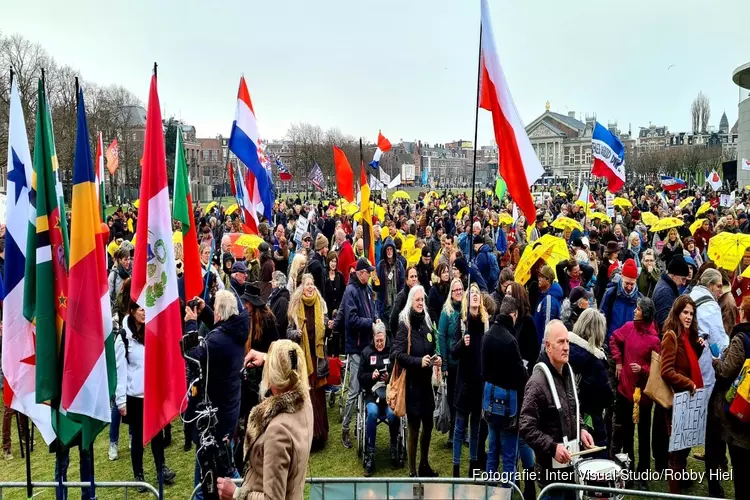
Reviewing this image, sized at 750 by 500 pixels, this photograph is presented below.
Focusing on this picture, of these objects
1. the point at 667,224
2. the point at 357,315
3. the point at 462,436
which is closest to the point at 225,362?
the point at 357,315

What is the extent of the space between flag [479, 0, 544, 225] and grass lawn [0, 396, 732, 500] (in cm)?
314

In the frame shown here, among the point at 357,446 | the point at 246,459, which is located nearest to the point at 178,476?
the point at 357,446

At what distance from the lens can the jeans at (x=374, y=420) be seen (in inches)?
270

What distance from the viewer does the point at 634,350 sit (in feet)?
20.6

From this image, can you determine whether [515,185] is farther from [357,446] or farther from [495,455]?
[357,446]

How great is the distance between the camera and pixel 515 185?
623 cm

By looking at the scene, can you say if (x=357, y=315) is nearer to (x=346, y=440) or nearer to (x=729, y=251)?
(x=346, y=440)

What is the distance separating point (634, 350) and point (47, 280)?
516 cm

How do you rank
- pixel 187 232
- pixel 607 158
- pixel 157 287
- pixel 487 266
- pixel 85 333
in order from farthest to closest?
1. pixel 607 158
2. pixel 487 266
3. pixel 187 232
4. pixel 157 287
5. pixel 85 333

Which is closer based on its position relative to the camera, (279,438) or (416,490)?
(279,438)

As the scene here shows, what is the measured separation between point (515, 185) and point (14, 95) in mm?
4374

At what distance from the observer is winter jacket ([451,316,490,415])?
649 cm

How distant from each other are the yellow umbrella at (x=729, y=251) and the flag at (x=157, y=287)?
23.9ft

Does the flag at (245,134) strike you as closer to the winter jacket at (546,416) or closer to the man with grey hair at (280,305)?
the man with grey hair at (280,305)
